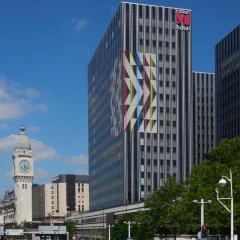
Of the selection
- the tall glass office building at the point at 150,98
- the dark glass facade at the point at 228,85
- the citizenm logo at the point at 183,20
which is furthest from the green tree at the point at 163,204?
the citizenm logo at the point at 183,20

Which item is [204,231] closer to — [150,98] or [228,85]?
[150,98]

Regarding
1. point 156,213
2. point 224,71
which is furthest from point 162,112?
point 156,213

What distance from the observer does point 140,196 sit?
608 feet

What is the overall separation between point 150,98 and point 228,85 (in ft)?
76.9

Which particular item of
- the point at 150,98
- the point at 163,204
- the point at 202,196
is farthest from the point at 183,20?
the point at 202,196

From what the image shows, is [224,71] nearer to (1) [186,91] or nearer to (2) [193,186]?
(1) [186,91]

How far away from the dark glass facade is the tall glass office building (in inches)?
395

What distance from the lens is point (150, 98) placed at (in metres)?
191

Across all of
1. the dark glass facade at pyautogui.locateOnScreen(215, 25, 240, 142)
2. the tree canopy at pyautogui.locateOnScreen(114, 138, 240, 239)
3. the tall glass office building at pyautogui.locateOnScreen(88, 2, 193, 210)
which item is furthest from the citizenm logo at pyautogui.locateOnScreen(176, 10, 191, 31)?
the tree canopy at pyautogui.locateOnScreen(114, 138, 240, 239)

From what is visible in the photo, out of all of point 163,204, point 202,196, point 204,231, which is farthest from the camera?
point 163,204

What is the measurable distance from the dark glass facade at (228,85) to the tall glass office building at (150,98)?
10039 millimetres

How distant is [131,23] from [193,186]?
11401 centimetres

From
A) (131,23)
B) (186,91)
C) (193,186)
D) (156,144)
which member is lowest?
(193,186)

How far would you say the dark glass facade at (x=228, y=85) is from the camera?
18562 centimetres
